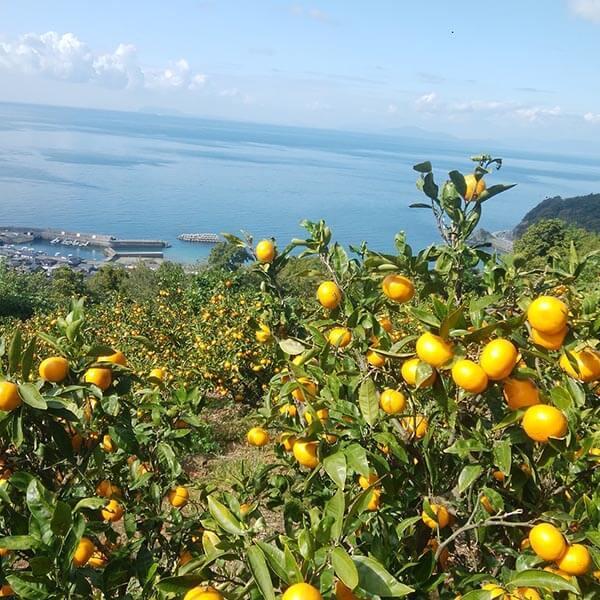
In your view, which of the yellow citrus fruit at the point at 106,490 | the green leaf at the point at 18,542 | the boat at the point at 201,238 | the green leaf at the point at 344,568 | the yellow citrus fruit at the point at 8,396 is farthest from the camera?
the boat at the point at 201,238

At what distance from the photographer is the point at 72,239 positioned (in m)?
42.6

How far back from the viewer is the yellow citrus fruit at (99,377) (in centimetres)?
120

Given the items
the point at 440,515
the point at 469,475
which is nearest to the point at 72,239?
the point at 440,515

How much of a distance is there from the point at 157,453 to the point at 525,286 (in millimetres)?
1038

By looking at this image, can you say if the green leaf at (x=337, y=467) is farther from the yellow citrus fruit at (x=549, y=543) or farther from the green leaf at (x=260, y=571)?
the yellow citrus fruit at (x=549, y=543)

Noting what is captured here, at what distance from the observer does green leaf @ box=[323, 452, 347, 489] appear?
3.01ft

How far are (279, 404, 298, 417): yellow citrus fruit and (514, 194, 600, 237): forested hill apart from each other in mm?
39111

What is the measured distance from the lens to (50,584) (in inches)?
34.7

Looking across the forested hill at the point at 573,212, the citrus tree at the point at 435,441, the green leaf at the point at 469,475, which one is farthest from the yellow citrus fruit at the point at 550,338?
the forested hill at the point at 573,212

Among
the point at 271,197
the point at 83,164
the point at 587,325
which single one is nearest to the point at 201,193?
the point at 271,197

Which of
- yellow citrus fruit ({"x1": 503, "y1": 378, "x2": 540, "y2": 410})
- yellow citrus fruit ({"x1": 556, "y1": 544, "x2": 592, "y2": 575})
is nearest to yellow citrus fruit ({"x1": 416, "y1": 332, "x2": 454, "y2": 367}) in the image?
yellow citrus fruit ({"x1": 503, "y1": 378, "x2": 540, "y2": 410})

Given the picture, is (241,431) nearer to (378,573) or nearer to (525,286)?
(525,286)

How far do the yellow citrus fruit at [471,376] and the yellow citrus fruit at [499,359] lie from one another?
0.01m

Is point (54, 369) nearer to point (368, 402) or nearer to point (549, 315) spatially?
point (368, 402)
